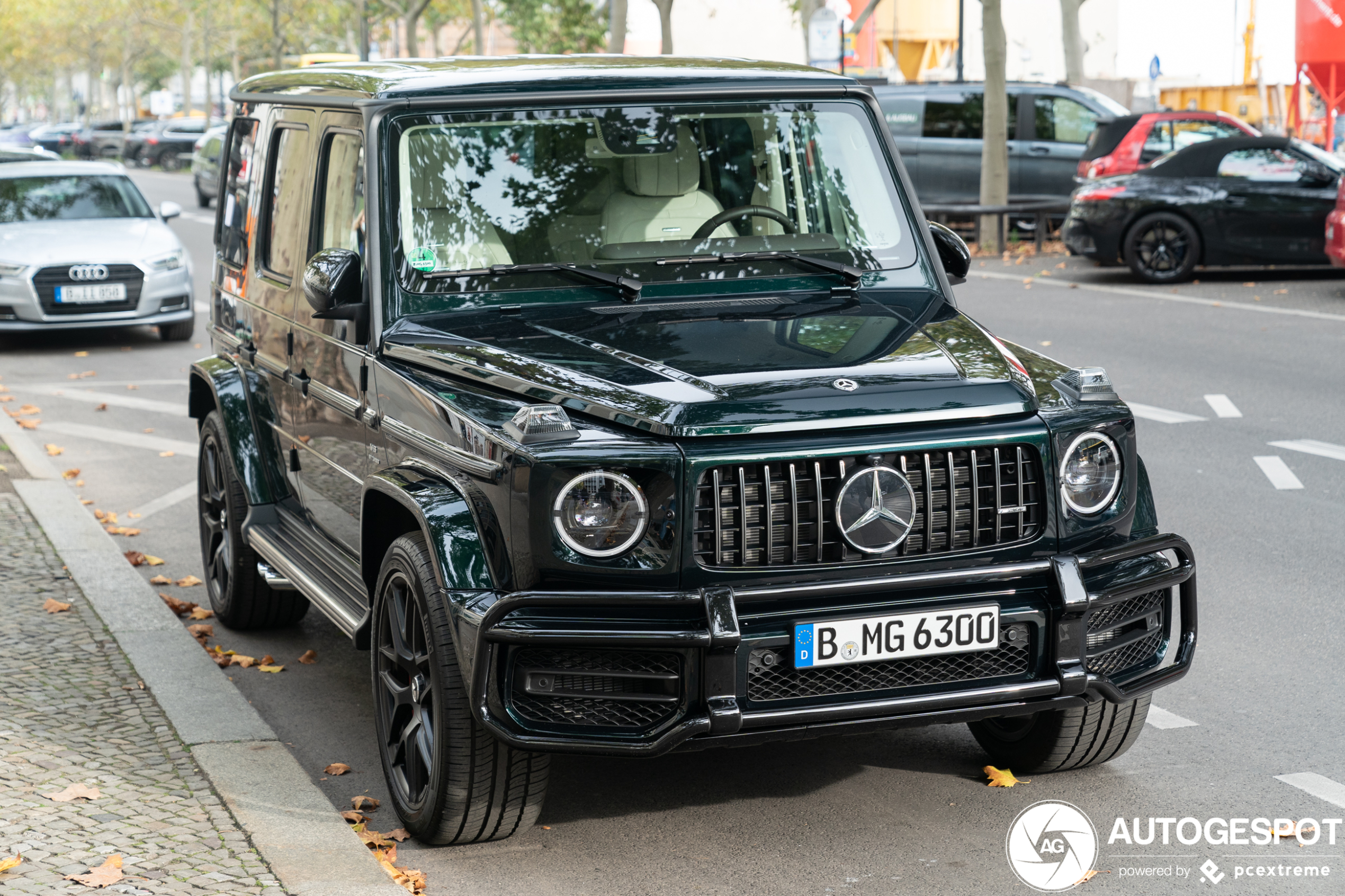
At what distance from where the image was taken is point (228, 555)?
6.40 meters

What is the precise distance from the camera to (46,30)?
102m

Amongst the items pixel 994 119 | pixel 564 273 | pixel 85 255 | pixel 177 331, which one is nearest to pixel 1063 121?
pixel 994 119

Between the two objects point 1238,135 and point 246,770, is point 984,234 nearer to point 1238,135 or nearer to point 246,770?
point 1238,135

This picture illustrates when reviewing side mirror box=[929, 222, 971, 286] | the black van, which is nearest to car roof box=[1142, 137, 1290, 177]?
the black van

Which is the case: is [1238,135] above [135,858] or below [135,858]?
above

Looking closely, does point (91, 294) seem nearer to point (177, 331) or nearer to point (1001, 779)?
point (177, 331)

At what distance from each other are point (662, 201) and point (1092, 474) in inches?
63.0

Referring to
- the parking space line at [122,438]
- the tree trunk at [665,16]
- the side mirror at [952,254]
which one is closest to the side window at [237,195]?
the side mirror at [952,254]

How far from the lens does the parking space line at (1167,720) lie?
203 inches

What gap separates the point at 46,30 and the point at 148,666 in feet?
349

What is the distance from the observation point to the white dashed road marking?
5156 millimetres

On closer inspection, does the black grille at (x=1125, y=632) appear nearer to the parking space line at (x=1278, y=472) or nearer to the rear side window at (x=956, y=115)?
the parking space line at (x=1278, y=472)

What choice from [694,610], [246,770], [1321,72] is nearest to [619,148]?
[694,610]

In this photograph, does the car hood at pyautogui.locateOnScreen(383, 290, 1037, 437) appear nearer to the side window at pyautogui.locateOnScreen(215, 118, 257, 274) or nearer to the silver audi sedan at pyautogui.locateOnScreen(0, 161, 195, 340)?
the side window at pyautogui.locateOnScreen(215, 118, 257, 274)
